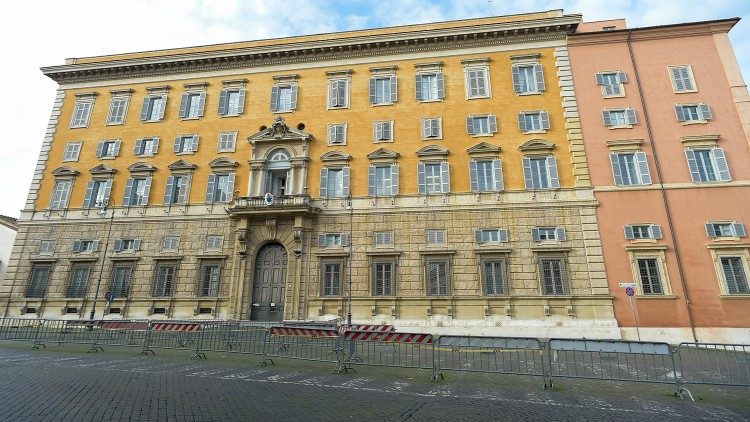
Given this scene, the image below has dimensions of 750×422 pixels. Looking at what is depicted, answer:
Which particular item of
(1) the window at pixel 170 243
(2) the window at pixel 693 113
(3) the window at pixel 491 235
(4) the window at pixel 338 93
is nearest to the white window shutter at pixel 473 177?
(3) the window at pixel 491 235

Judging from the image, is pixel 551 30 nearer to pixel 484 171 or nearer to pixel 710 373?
pixel 484 171

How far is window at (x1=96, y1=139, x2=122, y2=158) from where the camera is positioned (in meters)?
26.3

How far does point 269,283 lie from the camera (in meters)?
22.5

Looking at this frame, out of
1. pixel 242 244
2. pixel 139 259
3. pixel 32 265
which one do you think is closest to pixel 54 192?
pixel 32 265

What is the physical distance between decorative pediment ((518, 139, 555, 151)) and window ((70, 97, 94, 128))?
29.4 meters

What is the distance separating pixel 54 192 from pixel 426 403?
1156 inches

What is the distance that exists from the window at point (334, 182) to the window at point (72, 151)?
17500mm

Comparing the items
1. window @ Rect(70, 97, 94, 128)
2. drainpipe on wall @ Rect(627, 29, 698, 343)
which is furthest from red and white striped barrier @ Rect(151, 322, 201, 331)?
window @ Rect(70, 97, 94, 128)

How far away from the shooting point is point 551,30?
23.9 meters

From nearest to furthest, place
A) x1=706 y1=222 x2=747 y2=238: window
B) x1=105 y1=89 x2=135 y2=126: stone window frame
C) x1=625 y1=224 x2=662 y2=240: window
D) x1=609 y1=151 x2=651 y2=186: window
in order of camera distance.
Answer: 1. x1=706 y1=222 x2=747 y2=238: window
2. x1=625 y1=224 x2=662 y2=240: window
3. x1=609 y1=151 x2=651 y2=186: window
4. x1=105 y1=89 x2=135 y2=126: stone window frame

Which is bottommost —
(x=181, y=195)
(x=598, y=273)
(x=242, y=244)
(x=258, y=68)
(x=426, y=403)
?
(x=426, y=403)

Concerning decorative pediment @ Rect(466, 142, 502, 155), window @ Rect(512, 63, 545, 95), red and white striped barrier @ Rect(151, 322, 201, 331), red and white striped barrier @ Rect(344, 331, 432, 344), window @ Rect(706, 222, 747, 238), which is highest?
window @ Rect(512, 63, 545, 95)

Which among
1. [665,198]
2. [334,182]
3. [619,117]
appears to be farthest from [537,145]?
[334,182]

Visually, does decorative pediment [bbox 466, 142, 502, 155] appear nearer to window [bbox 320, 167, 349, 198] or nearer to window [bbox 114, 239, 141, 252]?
window [bbox 320, 167, 349, 198]
